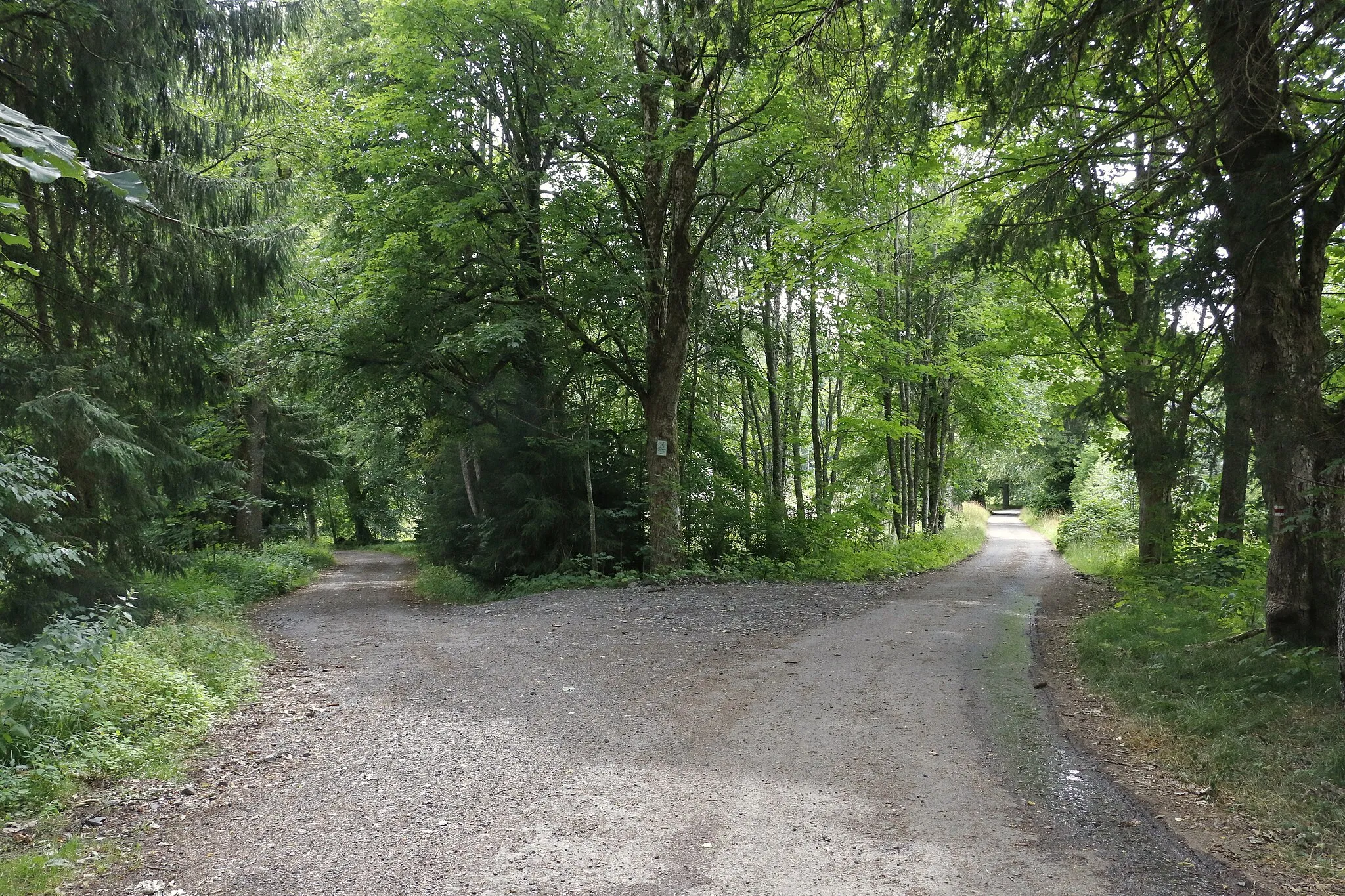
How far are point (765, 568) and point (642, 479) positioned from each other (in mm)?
3192

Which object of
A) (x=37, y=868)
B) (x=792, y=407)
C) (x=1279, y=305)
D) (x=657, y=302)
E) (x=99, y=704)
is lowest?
(x=37, y=868)

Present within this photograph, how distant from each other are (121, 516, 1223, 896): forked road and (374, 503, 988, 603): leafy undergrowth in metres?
5.63

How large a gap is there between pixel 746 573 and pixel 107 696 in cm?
1144

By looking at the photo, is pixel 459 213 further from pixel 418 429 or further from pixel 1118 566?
pixel 1118 566

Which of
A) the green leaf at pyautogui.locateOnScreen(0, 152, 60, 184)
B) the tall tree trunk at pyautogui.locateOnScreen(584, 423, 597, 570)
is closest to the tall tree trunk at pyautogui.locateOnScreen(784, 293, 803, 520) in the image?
the tall tree trunk at pyautogui.locateOnScreen(584, 423, 597, 570)

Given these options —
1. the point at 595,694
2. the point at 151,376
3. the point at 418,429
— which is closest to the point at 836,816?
the point at 595,694

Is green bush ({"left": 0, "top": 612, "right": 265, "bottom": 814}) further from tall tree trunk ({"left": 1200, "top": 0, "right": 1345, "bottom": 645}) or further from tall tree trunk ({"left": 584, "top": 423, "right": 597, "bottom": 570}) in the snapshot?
tall tree trunk ({"left": 584, "top": 423, "right": 597, "bottom": 570})

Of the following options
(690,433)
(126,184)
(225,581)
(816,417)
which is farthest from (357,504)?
(126,184)

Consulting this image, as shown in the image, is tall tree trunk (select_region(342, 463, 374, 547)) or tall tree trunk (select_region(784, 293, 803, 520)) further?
tall tree trunk (select_region(342, 463, 374, 547))

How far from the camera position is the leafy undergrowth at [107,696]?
451 centimetres

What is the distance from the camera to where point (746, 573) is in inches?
610

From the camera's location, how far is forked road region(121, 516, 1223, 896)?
3.57m

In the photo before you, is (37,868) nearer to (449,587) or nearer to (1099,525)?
(449,587)

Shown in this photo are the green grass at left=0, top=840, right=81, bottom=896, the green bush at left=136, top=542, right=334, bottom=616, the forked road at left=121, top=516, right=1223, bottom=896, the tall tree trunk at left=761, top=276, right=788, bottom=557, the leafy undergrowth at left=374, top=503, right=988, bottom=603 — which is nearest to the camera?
the green grass at left=0, top=840, right=81, bottom=896
